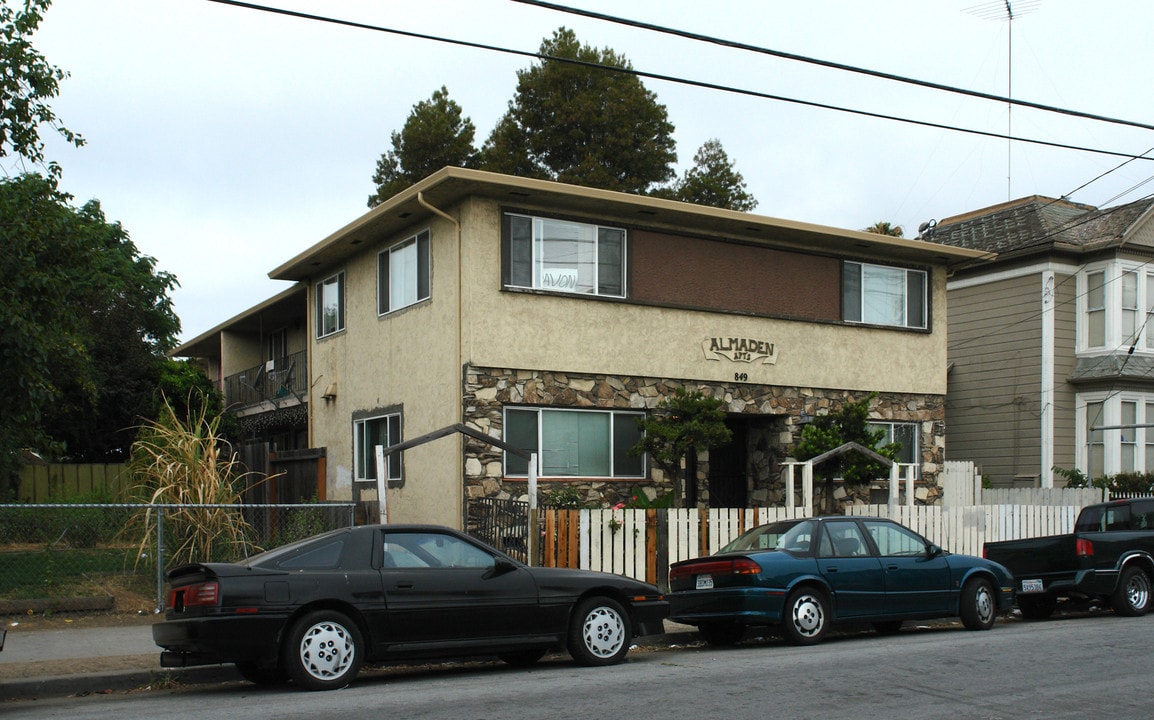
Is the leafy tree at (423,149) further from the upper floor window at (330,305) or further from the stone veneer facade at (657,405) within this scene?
the stone veneer facade at (657,405)

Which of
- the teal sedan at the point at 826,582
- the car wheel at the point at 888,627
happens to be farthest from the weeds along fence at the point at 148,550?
the car wheel at the point at 888,627

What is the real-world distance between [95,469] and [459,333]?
Result: 16165 millimetres

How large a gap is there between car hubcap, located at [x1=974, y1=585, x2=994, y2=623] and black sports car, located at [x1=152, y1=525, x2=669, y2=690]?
15.0 feet

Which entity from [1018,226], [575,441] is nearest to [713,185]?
[1018,226]

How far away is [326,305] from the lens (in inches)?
955

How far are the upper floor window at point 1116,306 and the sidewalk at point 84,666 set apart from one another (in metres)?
21.9

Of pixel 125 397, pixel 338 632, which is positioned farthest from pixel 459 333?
pixel 125 397

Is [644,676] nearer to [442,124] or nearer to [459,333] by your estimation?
[459,333]

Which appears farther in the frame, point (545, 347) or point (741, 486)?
point (741, 486)

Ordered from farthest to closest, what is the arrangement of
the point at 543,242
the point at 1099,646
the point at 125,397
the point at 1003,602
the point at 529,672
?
1. the point at 125,397
2. the point at 543,242
3. the point at 1003,602
4. the point at 1099,646
5. the point at 529,672

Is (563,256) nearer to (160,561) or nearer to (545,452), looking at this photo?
(545,452)

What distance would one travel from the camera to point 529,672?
1129 cm

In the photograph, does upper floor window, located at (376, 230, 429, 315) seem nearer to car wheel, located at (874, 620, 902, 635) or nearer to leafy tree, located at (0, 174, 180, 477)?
leafy tree, located at (0, 174, 180, 477)

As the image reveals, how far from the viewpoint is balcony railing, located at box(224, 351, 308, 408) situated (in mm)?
26712
